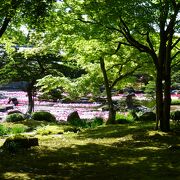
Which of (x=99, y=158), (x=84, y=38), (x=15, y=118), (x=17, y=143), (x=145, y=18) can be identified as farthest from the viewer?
(x=15, y=118)

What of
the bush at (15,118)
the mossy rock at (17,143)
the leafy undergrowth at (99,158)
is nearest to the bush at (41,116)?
the bush at (15,118)

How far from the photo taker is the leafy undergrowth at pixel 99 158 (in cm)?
1042

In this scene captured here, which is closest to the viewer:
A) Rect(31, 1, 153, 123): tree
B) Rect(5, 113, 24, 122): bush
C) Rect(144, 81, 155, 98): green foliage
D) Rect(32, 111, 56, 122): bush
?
Rect(31, 1, 153, 123): tree

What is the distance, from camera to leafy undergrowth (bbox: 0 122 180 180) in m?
10.4

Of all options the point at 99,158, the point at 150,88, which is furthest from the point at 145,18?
the point at 150,88

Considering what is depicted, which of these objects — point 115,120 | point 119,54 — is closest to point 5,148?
point 119,54

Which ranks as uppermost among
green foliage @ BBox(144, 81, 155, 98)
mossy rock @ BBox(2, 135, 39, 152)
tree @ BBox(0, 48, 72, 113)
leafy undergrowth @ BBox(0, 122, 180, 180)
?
tree @ BBox(0, 48, 72, 113)

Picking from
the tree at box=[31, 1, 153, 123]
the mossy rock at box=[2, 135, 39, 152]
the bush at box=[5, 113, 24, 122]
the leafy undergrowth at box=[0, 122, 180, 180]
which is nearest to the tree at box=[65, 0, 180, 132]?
the tree at box=[31, 1, 153, 123]

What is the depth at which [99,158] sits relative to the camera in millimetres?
12797

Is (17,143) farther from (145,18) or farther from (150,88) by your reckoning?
(150,88)

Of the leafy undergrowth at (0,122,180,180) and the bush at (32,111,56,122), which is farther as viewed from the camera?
the bush at (32,111,56,122)

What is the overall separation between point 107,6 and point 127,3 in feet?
2.76

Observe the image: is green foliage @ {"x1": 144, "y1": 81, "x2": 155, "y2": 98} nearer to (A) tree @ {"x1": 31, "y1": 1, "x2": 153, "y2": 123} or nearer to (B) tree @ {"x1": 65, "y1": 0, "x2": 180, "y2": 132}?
(A) tree @ {"x1": 31, "y1": 1, "x2": 153, "y2": 123}

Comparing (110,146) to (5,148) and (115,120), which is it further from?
(115,120)
